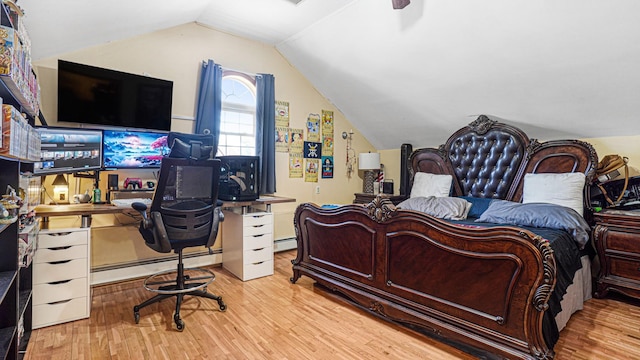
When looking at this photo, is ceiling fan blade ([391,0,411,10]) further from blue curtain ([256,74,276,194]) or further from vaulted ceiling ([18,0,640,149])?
blue curtain ([256,74,276,194])

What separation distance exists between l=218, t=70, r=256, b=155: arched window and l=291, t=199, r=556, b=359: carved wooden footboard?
1.81 metres

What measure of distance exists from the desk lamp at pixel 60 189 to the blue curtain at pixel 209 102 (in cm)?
133

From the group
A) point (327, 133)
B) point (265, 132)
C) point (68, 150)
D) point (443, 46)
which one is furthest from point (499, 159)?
point (68, 150)

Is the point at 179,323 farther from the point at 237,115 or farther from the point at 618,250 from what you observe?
the point at 618,250

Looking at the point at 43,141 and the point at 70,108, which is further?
the point at 70,108

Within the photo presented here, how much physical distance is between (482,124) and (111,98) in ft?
13.0

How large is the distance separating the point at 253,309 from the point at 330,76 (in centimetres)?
320

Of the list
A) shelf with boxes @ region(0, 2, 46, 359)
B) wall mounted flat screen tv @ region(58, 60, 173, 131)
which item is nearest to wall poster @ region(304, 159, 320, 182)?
wall mounted flat screen tv @ region(58, 60, 173, 131)

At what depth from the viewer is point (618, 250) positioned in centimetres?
288

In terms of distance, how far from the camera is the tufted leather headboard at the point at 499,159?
3258mm

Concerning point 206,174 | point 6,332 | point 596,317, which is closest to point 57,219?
point 206,174

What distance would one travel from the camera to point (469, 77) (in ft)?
11.3

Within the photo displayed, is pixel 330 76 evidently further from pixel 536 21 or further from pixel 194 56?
pixel 536 21

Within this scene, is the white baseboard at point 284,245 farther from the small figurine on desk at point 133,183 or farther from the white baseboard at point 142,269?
the small figurine on desk at point 133,183
